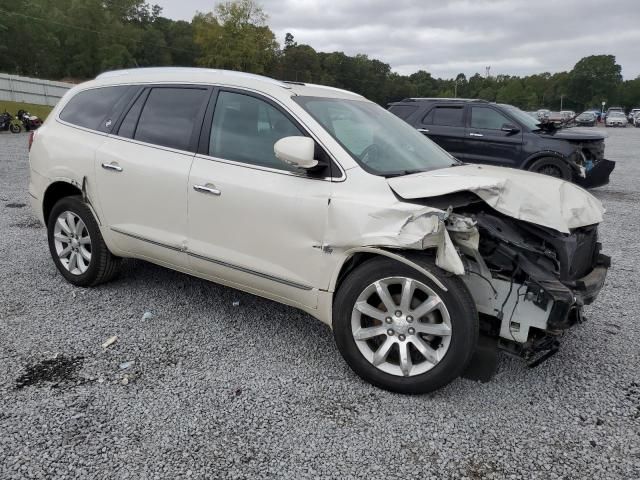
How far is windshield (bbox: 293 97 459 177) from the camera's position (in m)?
3.29

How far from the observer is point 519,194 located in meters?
3.00

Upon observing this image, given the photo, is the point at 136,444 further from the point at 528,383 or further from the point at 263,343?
the point at 528,383

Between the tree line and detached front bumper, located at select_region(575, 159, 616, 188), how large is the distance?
54684 mm

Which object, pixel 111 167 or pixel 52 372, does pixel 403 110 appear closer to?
pixel 111 167

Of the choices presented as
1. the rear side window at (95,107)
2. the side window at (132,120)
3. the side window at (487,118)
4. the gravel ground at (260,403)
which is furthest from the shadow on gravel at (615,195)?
the rear side window at (95,107)

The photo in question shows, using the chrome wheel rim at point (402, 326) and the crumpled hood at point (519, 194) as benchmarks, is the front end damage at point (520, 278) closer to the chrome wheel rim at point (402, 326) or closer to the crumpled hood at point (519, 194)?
the crumpled hood at point (519, 194)

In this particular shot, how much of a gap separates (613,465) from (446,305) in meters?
1.11

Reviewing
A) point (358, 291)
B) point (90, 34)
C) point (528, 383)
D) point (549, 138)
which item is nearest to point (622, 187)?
point (549, 138)

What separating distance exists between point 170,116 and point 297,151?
1.39 m

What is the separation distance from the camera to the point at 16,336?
3.57m


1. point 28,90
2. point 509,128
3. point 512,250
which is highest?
point 28,90

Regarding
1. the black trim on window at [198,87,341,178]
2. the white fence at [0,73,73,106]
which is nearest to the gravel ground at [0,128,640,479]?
the black trim on window at [198,87,341,178]

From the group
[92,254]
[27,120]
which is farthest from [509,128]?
[27,120]

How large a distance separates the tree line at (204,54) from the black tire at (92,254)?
54437 millimetres
